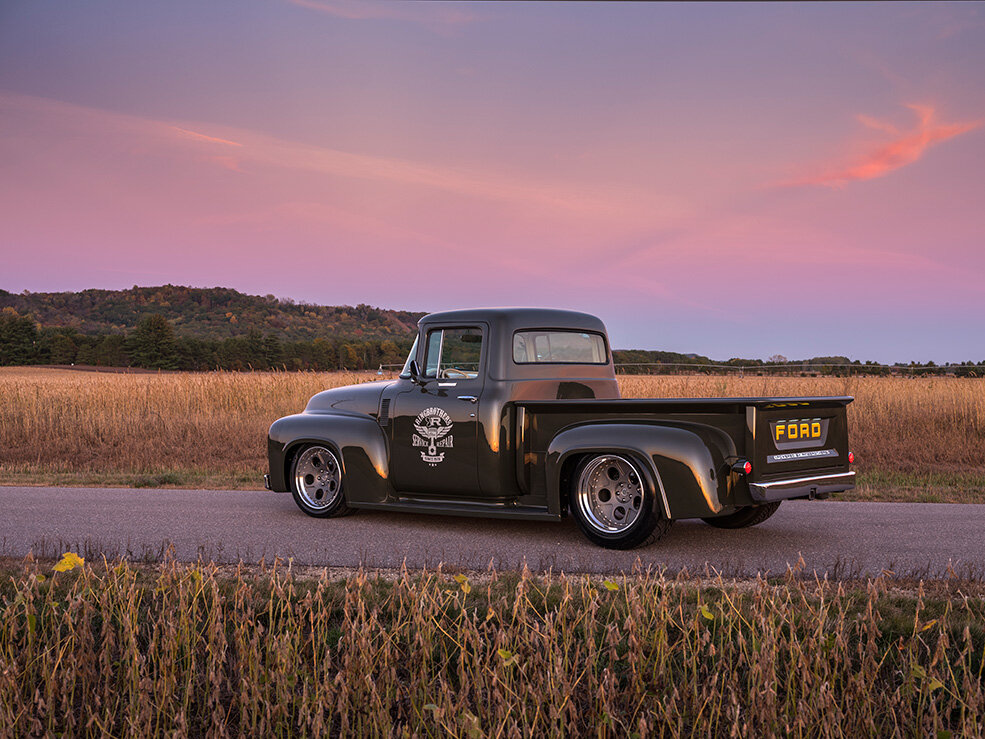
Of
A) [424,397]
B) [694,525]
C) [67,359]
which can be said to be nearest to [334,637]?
[424,397]

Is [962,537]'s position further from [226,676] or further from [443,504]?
[226,676]

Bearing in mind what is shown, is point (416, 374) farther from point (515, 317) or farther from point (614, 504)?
point (614, 504)

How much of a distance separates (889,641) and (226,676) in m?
3.68

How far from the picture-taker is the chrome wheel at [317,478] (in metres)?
10.3

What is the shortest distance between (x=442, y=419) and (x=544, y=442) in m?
1.12

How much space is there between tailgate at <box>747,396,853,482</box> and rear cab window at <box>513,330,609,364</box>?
247 cm

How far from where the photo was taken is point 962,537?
29.3 feet

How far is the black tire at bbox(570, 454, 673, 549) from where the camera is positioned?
7.95m

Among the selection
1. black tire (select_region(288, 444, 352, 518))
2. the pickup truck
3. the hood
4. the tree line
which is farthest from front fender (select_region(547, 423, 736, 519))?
the tree line

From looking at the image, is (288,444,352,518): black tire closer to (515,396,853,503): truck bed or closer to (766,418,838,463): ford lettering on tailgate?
(515,396,853,503): truck bed

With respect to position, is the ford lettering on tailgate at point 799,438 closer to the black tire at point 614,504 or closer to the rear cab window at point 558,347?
the black tire at point 614,504

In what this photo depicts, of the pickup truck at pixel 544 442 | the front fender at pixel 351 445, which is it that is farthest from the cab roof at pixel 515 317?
the front fender at pixel 351 445

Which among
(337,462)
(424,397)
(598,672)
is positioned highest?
(424,397)

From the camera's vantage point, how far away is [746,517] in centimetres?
942
